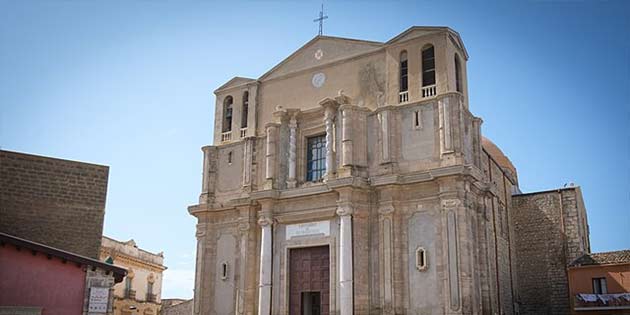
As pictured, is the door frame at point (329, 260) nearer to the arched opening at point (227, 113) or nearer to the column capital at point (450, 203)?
the column capital at point (450, 203)

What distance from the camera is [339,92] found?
71.4 feet

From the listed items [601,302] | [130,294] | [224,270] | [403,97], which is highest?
[403,97]

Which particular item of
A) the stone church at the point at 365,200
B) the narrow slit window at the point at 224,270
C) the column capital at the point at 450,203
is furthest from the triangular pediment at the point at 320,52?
the narrow slit window at the point at 224,270

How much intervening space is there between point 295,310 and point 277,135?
242 inches

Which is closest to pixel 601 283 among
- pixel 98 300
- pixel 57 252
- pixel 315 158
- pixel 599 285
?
pixel 599 285

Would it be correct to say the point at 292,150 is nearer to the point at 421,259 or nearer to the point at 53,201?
the point at 421,259

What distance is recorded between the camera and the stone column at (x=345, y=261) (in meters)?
19.2

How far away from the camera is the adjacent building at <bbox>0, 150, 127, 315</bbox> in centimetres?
1353

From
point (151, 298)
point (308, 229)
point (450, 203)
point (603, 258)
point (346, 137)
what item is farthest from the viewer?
point (151, 298)

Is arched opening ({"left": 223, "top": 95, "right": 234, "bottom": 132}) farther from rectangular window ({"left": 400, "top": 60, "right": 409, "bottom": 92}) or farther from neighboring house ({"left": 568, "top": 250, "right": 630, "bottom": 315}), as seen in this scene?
neighboring house ({"left": 568, "top": 250, "right": 630, "bottom": 315})

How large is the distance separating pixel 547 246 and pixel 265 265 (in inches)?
457

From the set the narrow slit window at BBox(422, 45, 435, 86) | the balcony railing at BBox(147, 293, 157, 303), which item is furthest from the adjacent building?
the balcony railing at BBox(147, 293, 157, 303)

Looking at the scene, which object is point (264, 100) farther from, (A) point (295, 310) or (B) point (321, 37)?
(A) point (295, 310)

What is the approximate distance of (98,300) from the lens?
48.2 feet
